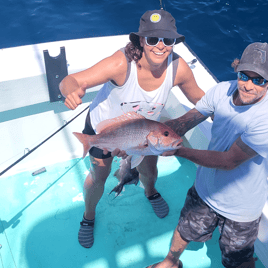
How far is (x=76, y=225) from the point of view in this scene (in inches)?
118

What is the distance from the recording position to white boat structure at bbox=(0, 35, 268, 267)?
3389 mm

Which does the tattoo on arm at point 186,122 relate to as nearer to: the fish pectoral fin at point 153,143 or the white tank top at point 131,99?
the white tank top at point 131,99

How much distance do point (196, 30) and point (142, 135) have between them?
5823mm

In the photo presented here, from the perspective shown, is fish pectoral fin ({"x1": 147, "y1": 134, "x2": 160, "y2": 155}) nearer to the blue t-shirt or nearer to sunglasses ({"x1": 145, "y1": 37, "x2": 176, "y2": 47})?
the blue t-shirt

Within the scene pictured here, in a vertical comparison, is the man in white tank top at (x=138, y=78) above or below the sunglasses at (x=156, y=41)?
below

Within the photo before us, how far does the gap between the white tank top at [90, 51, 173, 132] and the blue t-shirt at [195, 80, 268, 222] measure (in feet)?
1.08

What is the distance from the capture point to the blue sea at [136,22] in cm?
639

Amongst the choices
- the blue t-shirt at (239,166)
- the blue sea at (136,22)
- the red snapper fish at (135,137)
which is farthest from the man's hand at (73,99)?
the blue sea at (136,22)

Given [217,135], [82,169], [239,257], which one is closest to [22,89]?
[82,169]

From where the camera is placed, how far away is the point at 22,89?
3.44 metres

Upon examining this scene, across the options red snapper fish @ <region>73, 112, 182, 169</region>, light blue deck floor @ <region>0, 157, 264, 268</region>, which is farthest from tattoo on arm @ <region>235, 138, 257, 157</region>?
light blue deck floor @ <region>0, 157, 264, 268</region>

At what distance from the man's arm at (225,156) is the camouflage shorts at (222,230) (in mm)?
541

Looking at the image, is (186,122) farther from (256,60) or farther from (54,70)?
(54,70)

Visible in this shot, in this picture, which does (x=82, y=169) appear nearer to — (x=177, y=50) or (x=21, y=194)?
(x=21, y=194)
